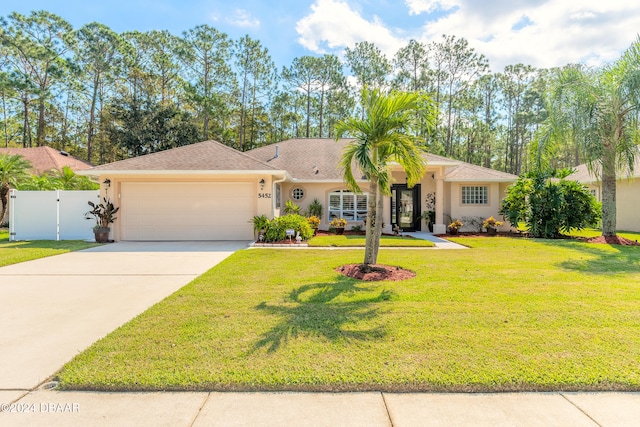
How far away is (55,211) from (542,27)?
20.4 m

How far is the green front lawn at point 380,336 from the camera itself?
2.84 metres

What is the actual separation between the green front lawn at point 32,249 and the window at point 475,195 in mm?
16321

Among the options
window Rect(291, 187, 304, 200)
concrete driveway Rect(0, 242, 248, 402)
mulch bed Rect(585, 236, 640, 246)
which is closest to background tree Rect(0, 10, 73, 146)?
window Rect(291, 187, 304, 200)

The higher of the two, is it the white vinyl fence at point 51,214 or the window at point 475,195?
the window at point 475,195

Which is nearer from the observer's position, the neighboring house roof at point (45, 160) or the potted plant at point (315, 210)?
the potted plant at point (315, 210)

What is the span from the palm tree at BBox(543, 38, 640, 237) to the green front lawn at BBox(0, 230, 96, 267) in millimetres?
17739

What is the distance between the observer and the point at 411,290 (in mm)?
5645

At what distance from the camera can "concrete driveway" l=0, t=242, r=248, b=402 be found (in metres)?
3.35

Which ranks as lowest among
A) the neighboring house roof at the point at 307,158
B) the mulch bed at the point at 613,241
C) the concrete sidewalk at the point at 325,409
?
the concrete sidewalk at the point at 325,409

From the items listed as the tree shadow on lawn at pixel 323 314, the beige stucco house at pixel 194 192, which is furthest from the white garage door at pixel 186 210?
the tree shadow on lawn at pixel 323 314

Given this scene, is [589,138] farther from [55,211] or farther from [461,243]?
[55,211]

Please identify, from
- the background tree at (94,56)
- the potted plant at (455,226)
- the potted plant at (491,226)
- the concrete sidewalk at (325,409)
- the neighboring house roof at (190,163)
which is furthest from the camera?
the background tree at (94,56)

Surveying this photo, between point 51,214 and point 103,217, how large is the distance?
2969 mm

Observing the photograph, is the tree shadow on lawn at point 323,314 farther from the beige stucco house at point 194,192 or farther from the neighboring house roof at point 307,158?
the neighboring house roof at point 307,158
